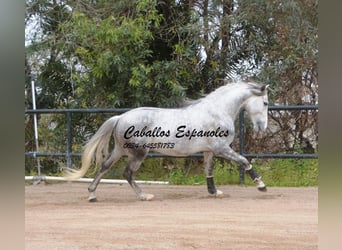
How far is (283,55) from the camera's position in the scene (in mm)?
2303

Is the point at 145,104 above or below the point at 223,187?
above

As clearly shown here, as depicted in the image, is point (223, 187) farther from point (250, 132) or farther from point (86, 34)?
point (86, 34)

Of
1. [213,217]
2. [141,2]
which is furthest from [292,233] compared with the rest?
[141,2]

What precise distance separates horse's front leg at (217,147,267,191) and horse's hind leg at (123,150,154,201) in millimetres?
410

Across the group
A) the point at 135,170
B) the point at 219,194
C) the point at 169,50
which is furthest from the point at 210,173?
the point at 169,50

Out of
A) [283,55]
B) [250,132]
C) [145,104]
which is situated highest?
[283,55]

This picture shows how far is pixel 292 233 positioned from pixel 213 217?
1.16 ft

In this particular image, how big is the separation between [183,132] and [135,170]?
344 millimetres

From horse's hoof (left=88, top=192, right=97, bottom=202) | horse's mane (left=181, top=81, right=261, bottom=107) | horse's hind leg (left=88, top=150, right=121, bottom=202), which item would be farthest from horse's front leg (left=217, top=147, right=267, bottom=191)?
horse's hoof (left=88, top=192, right=97, bottom=202)

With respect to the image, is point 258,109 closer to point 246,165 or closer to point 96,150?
point 246,165

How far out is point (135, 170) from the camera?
2439mm
